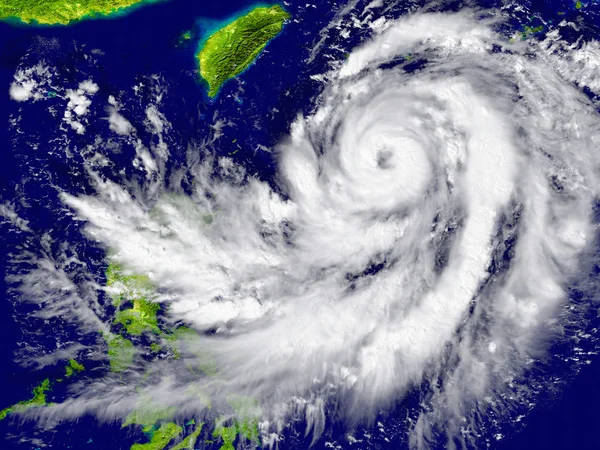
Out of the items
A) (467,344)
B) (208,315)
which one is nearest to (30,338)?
(208,315)

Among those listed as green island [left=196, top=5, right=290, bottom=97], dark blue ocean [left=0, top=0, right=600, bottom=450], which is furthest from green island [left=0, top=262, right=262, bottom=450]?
green island [left=196, top=5, right=290, bottom=97]

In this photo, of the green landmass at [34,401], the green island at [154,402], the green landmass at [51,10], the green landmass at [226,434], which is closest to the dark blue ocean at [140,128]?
the green landmass at [34,401]

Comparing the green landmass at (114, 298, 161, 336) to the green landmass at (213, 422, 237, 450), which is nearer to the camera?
the green landmass at (114, 298, 161, 336)

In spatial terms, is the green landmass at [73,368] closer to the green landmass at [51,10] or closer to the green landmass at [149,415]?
the green landmass at [149,415]

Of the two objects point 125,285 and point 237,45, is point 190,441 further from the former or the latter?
point 237,45

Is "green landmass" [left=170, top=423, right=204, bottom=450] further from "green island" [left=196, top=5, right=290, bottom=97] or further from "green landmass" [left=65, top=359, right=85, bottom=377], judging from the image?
"green island" [left=196, top=5, right=290, bottom=97]

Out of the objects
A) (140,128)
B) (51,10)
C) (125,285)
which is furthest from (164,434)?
(51,10)

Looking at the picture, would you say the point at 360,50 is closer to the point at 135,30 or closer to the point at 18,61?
the point at 135,30
